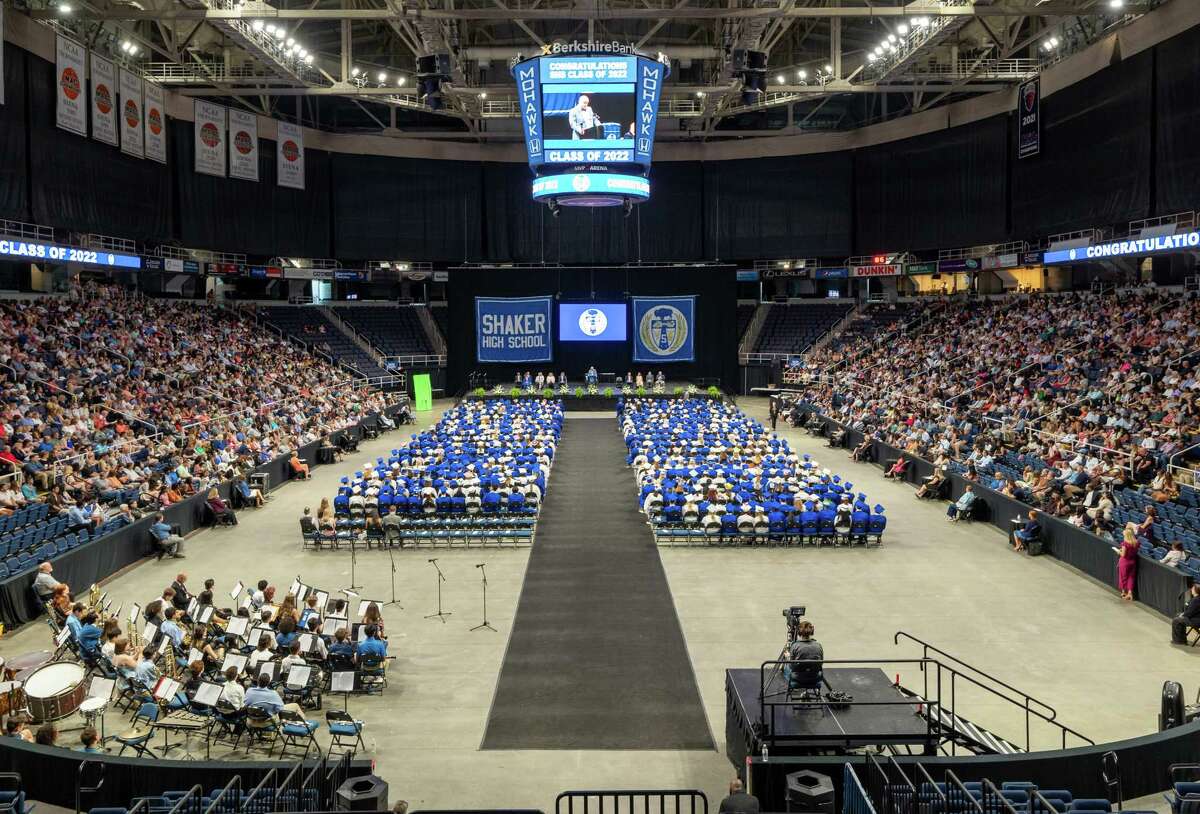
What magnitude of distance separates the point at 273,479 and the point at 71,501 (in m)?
8.80

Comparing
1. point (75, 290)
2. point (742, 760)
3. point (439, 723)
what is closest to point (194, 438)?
point (75, 290)

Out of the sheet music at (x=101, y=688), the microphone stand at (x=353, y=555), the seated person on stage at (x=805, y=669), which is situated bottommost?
the microphone stand at (x=353, y=555)

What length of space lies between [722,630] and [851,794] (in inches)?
265

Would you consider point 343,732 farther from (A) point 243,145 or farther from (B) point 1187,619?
(A) point 243,145

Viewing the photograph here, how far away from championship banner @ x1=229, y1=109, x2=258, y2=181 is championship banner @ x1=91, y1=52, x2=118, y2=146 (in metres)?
8.46

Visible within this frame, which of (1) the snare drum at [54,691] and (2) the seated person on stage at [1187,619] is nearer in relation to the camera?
(1) the snare drum at [54,691]

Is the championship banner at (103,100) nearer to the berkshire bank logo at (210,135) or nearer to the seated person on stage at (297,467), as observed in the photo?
the berkshire bank logo at (210,135)

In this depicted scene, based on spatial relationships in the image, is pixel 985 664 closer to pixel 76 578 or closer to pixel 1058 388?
pixel 76 578

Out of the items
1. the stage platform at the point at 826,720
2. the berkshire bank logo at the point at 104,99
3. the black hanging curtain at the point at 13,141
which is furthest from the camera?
the berkshire bank logo at the point at 104,99

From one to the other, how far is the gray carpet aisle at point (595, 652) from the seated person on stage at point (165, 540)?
24.1ft

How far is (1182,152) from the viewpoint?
3041 cm

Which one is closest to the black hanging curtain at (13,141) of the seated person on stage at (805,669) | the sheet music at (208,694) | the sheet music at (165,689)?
the sheet music at (165,689)

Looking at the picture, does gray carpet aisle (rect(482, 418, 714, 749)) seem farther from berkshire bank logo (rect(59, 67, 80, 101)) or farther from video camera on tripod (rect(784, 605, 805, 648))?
berkshire bank logo (rect(59, 67, 80, 101))

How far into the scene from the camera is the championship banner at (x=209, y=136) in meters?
41.5
